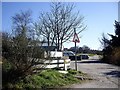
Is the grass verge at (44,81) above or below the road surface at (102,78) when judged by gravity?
above

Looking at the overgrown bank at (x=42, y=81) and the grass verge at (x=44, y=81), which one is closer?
the overgrown bank at (x=42, y=81)

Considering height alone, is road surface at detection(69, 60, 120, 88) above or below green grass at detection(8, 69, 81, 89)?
below

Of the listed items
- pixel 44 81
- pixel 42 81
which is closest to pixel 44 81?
pixel 44 81

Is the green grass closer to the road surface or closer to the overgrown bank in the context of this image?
the overgrown bank

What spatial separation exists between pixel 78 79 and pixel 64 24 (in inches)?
1164

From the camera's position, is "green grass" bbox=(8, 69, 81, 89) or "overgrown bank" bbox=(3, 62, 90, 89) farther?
"green grass" bbox=(8, 69, 81, 89)

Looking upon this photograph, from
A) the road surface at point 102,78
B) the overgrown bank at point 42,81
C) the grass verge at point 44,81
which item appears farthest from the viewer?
the road surface at point 102,78

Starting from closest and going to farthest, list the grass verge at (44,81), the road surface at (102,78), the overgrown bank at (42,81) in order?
the overgrown bank at (42,81) → the grass verge at (44,81) → the road surface at (102,78)

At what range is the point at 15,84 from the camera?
11555 mm

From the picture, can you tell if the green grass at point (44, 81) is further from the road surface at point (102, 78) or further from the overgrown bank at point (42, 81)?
the road surface at point (102, 78)

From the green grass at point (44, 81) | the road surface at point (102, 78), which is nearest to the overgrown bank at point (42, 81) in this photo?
the green grass at point (44, 81)

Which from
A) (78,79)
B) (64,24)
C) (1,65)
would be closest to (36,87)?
(1,65)

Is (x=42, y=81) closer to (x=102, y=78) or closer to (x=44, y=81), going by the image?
(x=44, y=81)

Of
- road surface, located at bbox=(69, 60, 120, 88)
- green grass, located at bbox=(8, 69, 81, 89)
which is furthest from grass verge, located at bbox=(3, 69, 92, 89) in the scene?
road surface, located at bbox=(69, 60, 120, 88)
